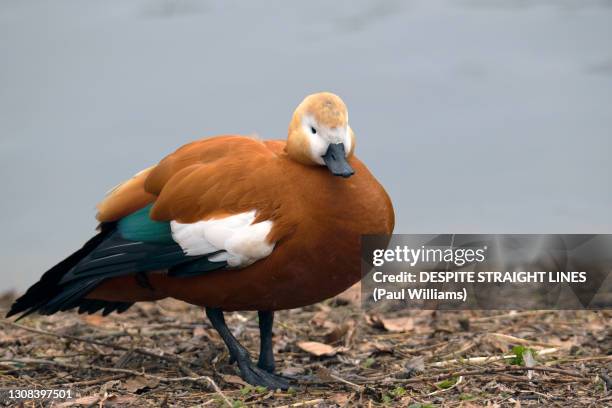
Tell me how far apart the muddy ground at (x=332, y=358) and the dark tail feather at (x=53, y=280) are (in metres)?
0.36

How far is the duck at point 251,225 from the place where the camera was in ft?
17.1

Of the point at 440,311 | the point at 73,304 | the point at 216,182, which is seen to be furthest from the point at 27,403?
the point at 440,311

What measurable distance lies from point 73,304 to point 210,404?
4.16 ft

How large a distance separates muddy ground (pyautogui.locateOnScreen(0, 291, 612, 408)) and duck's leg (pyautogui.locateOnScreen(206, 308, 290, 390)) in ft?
0.24

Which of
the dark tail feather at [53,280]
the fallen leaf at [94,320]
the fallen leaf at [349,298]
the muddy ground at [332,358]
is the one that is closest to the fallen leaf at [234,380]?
the muddy ground at [332,358]

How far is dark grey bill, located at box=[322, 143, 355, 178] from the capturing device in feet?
16.5

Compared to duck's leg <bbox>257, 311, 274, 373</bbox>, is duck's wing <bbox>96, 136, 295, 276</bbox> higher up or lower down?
higher up

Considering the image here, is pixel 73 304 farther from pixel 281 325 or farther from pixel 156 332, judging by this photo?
pixel 281 325

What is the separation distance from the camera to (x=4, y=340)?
7.04 meters

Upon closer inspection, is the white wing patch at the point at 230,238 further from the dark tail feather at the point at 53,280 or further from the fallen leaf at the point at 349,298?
the fallen leaf at the point at 349,298

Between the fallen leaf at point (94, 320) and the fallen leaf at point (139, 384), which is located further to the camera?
the fallen leaf at point (94, 320)

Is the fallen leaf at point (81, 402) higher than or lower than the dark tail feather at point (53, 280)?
lower

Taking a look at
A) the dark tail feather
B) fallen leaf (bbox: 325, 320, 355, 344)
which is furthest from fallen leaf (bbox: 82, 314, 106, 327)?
fallen leaf (bbox: 325, 320, 355, 344)

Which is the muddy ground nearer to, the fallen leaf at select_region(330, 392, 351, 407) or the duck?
the fallen leaf at select_region(330, 392, 351, 407)
